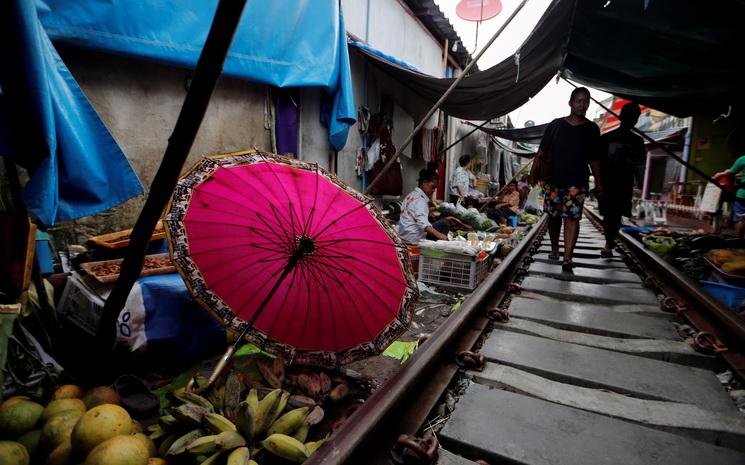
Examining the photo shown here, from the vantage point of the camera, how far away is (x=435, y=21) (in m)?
10.6

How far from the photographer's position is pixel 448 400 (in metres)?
2.12

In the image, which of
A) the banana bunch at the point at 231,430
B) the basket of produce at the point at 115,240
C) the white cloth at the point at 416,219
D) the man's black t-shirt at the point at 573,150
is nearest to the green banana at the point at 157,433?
the banana bunch at the point at 231,430

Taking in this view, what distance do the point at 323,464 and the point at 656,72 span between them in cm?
735

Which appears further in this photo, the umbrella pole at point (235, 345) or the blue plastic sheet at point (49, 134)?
the umbrella pole at point (235, 345)

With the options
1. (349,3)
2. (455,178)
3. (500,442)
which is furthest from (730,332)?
(455,178)

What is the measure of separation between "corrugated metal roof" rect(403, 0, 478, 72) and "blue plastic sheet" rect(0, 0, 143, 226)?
8.91 metres

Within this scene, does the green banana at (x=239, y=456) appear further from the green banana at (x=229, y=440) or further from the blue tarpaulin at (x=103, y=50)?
the blue tarpaulin at (x=103, y=50)

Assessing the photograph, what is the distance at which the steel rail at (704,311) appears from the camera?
2.67 m

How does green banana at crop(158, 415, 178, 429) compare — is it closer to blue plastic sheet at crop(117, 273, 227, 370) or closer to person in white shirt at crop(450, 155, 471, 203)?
blue plastic sheet at crop(117, 273, 227, 370)

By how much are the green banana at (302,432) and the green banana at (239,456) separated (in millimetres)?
323

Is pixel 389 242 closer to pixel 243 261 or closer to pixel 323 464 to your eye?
pixel 243 261

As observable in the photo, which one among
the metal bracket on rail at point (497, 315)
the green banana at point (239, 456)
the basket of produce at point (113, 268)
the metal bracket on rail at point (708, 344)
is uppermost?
the basket of produce at point (113, 268)

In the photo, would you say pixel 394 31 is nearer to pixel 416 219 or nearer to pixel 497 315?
pixel 416 219

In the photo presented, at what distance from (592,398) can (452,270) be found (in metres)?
2.94
